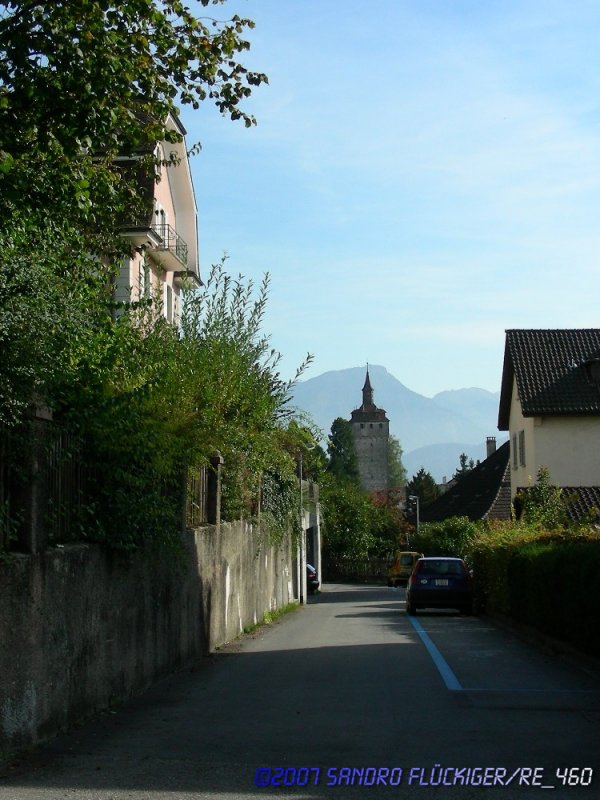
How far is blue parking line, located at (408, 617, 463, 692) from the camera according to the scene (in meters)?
12.9

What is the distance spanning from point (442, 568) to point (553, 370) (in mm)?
15235

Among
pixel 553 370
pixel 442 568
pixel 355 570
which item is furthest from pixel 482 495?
pixel 442 568

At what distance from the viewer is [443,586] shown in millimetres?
29547

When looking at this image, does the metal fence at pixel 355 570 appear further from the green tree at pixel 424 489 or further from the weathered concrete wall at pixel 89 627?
the weathered concrete wall at pixel 89 627

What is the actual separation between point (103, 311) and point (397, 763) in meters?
7.34

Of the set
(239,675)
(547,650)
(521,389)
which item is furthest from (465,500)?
(239,675)

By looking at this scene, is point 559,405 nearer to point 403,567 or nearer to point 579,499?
point 579,499

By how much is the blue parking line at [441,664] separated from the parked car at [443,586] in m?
5.59

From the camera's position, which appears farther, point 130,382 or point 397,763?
point 130,382

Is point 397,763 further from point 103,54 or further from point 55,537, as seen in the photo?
point 103,54

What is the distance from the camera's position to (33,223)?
12.4 meters

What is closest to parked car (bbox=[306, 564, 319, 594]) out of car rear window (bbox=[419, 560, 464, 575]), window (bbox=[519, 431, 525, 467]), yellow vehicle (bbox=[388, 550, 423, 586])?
yellow vehicle (bbox=[388, 550, 423, 586])

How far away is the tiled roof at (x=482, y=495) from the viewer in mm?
62112

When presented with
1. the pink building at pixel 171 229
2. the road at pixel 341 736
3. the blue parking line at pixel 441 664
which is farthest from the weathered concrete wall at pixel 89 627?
the pink building at pixel 171 229
